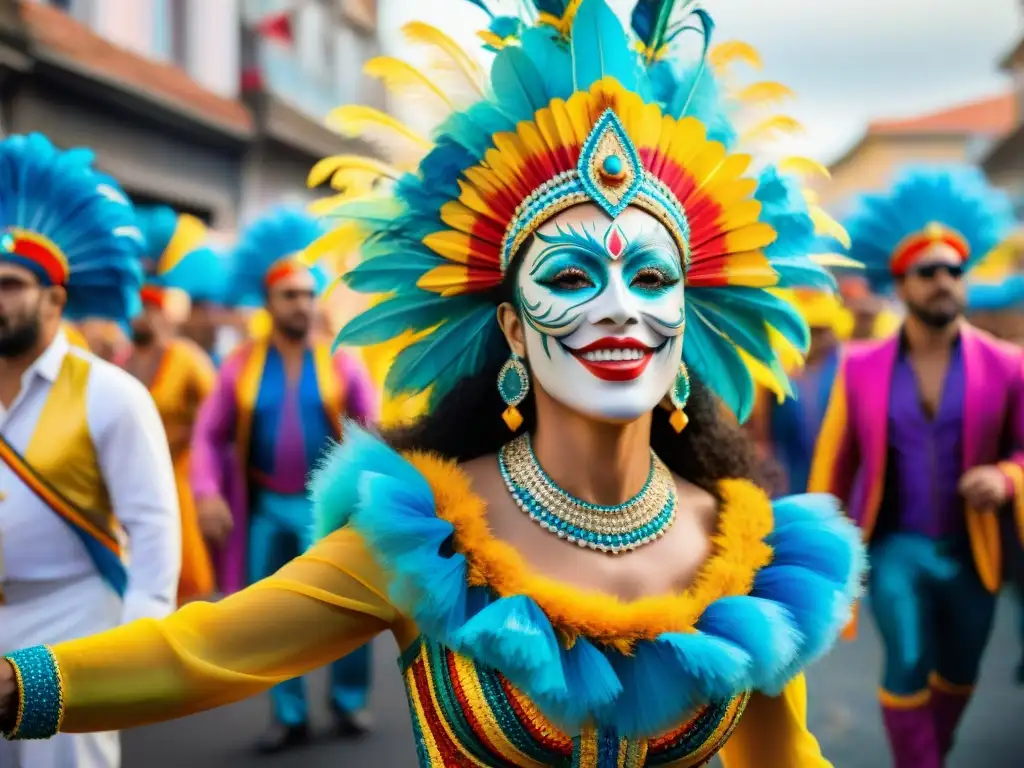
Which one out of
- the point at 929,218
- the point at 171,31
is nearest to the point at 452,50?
the point at 929,218

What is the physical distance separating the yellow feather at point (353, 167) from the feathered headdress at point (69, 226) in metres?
1.33

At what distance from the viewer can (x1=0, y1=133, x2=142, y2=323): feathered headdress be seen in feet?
11.3

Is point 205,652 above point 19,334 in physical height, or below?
below

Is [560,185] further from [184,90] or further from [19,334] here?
[184,90]

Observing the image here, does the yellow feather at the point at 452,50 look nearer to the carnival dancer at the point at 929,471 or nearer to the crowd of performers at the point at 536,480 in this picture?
the crowd of performers at the point at 536,480

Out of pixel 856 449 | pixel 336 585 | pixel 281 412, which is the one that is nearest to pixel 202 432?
pixel 281 412

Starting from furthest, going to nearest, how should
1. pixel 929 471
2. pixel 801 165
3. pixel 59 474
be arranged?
pixel 929 471
pixel 59 474
pixel 801 165

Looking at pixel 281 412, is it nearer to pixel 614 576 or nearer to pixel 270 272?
pixel 270 272

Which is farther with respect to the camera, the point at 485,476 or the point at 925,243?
the point at 925,243

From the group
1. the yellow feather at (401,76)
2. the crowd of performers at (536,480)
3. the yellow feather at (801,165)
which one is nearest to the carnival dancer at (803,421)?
the crowd of performers at (536,480)

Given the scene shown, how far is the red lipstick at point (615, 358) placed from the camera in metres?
2.13

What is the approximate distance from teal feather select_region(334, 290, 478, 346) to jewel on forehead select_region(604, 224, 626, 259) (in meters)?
0.34

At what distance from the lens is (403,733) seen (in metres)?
5.66

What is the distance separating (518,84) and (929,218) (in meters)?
3.08
